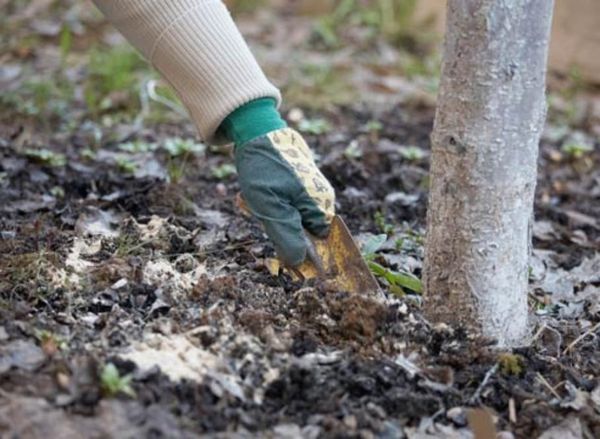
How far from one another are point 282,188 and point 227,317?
1.06 feet

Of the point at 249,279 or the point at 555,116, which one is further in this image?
the point at 555,116

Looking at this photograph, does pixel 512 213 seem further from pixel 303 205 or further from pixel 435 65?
pixel 435 65

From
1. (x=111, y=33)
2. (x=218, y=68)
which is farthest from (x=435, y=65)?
(x=218, y=68)

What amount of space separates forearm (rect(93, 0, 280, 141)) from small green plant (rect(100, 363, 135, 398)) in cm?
68

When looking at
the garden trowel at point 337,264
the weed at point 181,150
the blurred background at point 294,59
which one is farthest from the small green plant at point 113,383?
the blurred background at point 294,59

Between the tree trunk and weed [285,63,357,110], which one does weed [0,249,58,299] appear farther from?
weed [285,63,357,110]

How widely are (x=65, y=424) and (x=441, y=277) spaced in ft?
2.56

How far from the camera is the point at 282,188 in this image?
6.91 ft

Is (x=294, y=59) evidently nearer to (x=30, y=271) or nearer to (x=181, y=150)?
(x=181, y=150)

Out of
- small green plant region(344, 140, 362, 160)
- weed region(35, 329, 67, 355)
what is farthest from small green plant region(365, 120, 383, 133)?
weed region(35, 329, 67, 355)

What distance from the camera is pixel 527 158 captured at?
1.89m

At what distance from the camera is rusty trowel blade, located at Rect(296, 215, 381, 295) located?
2.10m

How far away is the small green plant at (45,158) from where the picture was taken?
10.2 feet

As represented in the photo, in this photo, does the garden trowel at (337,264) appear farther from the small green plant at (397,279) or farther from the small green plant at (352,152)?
the small green plant at (352,152)
